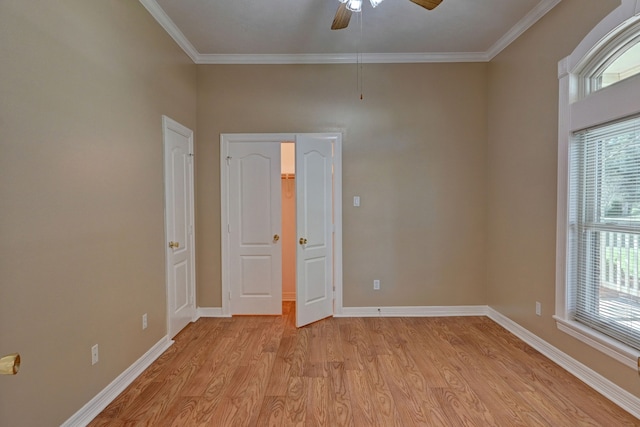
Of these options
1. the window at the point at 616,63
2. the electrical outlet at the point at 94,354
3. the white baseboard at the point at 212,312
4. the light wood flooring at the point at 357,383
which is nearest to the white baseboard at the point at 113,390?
the light wood flooring at the point at 357,383

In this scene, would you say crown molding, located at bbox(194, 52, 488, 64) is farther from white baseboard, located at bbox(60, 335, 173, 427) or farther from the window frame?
white baseboard, located at bbox(60, 335, 173, 427)

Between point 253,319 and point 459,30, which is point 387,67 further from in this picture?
point 253,319

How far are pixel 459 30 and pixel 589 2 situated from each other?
1.08 m

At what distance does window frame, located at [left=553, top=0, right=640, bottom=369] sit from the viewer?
1989 millimetres

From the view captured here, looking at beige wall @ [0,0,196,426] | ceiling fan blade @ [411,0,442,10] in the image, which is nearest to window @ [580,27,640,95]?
ceiling fan blade @ [411,0,442,10]

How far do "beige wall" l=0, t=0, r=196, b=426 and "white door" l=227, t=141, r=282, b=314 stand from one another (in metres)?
1.03

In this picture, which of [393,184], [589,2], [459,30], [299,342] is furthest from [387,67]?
[299,342]

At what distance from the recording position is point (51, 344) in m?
1.67

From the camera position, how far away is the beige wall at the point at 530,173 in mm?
2430

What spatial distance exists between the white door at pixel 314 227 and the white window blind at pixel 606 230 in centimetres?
228

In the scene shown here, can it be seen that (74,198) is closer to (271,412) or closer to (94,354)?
(94,354)

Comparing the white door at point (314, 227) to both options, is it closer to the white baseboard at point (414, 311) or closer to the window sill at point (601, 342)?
the white baseboard at point (414, 311)

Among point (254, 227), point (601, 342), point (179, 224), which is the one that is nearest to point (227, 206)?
point (254, 227)

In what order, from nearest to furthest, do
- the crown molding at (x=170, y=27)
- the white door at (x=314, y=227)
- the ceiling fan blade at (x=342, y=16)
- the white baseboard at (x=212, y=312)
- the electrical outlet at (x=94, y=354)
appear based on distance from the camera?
the electrical outlet at (x=94, y=354) → the ceiling fan blade at (x=342, y=16) → the crown molding at (x=170, y=27) → the white door at (x=314, y=227) → the white baseboard at (x=212, y=312)
